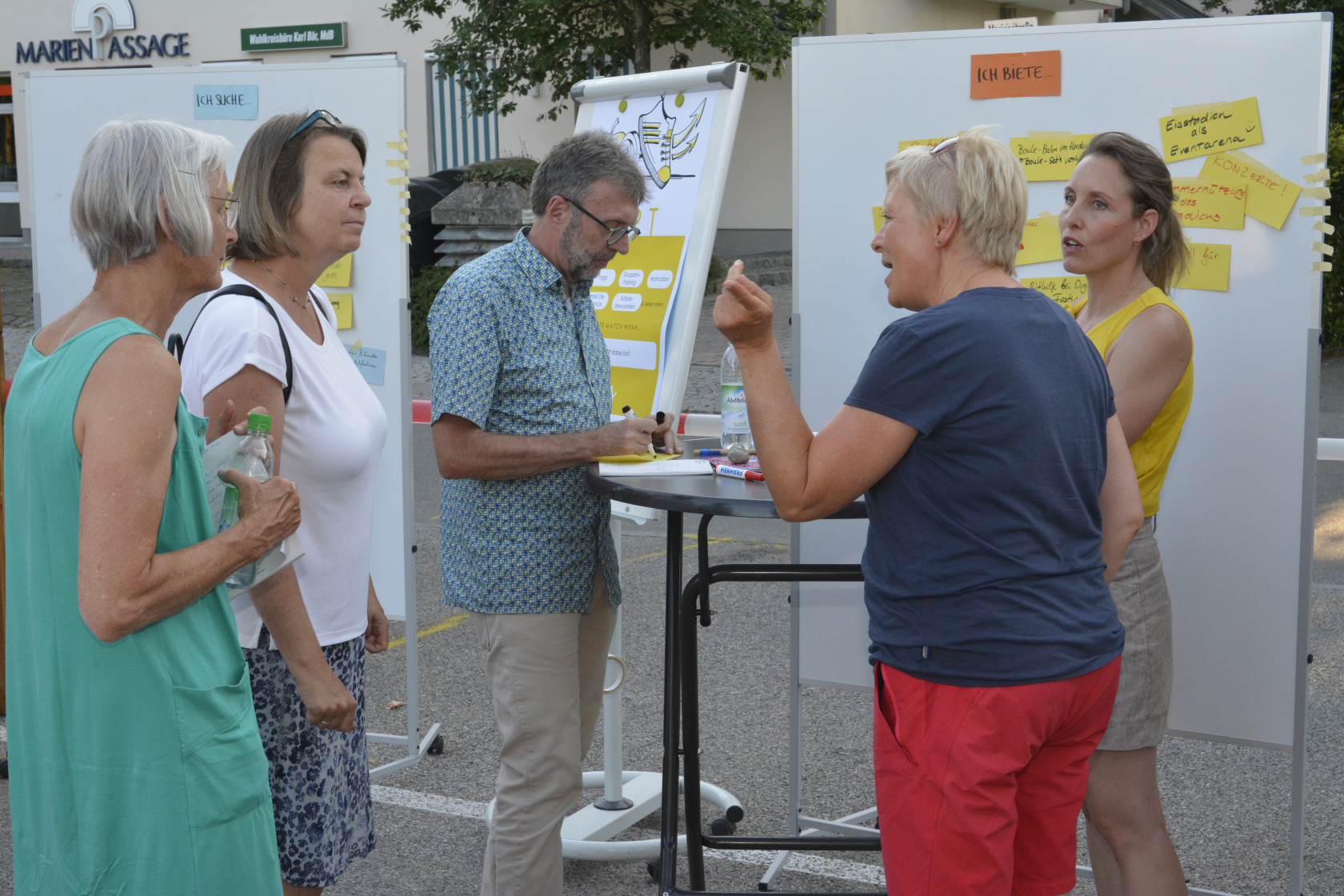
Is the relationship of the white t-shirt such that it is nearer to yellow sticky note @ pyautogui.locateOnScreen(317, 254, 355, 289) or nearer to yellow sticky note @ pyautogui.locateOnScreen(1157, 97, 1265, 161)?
yellow sticky note @ pyautogui.locateOnScreen(317, 254, 355, 289)

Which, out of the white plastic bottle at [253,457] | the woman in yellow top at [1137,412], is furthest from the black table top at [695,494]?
the white plastic bottle at [253,457]

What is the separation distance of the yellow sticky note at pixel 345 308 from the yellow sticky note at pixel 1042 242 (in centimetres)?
231

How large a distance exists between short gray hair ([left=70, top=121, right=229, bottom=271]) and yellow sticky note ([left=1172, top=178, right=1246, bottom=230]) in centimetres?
229

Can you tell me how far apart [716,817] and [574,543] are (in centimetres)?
142

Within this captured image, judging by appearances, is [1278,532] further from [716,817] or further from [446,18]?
[446,18]

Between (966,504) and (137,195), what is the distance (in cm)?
131

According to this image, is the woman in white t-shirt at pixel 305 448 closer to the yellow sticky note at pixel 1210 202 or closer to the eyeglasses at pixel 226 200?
the eyeglasses at pixel 226 200

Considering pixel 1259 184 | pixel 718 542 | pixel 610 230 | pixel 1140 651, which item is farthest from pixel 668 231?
pixel 718 542

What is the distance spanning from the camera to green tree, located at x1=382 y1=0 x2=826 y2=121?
47.1ft

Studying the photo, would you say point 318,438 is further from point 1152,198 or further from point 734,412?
point 1152,198

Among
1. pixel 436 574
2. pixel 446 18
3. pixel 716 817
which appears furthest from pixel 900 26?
pixel 716 817

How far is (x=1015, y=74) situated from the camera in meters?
3.26

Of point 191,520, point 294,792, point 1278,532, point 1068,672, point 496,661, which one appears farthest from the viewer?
point 1278,532

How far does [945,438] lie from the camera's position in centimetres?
186
